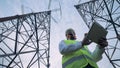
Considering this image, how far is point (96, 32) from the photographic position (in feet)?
11.5

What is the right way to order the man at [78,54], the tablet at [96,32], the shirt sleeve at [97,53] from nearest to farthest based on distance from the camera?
the tablet at [96,32] < the man at [78,54] < the shirt sleeve at [97,53]

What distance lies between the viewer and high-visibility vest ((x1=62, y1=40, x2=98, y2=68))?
3.66 metres

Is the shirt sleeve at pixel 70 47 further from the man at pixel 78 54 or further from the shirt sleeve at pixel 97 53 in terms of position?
the shirt sleeve at pixel 97 53

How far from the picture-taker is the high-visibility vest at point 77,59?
12.0 ft

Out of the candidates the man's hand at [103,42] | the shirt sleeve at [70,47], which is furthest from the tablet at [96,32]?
the shirt sleeve at [70,47]

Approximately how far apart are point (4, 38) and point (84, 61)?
7.34 m

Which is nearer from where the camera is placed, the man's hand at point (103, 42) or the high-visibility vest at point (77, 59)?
the man's hand at point (103, 42)

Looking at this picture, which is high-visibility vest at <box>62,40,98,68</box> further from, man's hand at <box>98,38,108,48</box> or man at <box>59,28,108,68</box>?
man's hand at <box>98,38,108,48</box>

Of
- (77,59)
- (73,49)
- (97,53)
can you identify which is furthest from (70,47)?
(97,53)

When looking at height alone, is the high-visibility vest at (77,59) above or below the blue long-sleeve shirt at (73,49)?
below

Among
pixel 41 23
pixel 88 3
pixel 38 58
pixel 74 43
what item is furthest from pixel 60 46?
pixel 88 3

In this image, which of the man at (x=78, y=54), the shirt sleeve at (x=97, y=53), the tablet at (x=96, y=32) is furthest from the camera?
the shirt sleeve at (x=97, y=53)

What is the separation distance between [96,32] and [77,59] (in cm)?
46

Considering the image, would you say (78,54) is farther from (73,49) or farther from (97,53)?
(97,53)
